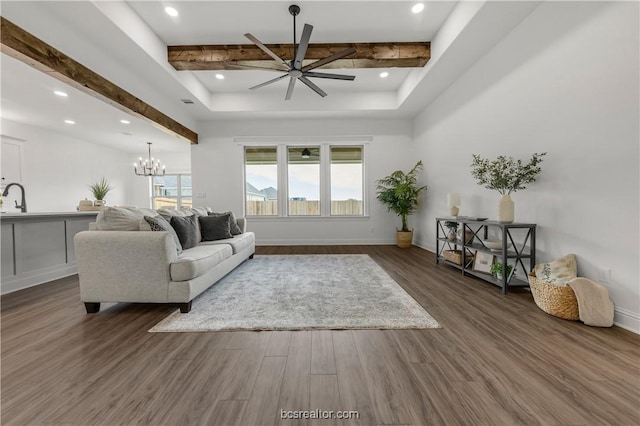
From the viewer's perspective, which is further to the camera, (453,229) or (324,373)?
(453,229)

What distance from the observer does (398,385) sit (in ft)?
4.39

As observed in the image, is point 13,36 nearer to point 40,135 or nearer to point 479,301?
point 479,301

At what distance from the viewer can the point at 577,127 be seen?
7.48 ft

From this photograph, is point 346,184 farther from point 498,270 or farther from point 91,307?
point 91,307

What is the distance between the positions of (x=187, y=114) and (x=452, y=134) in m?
Result: 5.24

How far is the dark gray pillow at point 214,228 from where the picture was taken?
141 inches

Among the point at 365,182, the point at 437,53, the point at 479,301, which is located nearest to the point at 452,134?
the point at 437,53

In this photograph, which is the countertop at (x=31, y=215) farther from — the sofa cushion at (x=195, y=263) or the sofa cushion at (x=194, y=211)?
the sofa cushion at (x=195, y=263)

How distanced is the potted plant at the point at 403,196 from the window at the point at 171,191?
6.66 meters

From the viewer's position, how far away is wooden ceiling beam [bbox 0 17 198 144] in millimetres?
2328

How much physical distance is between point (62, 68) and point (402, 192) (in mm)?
5308

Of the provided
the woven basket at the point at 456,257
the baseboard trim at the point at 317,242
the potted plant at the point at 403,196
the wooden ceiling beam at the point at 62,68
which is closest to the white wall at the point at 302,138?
the baseboard trim at the point at 317,242

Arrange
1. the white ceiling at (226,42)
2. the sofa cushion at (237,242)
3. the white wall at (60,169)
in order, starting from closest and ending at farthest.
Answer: the white ceiling at (226,42) → the sofa cushion at (237,242) → the white wall at (60,169)

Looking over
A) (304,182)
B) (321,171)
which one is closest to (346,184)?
(321,171)
